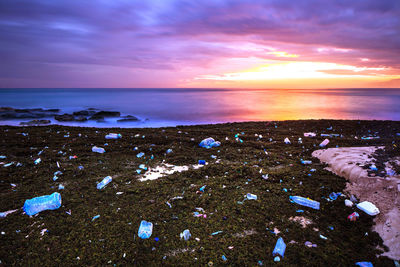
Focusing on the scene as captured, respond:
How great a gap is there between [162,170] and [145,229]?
2.19 m

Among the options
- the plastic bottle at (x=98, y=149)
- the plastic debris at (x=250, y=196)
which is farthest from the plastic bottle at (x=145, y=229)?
the plastic bottle at (x=98, y=149)

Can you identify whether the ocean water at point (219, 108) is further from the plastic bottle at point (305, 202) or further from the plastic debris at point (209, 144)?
the plastic bottle at point (305, 202)

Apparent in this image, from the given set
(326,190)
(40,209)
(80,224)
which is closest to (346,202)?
(326,190)

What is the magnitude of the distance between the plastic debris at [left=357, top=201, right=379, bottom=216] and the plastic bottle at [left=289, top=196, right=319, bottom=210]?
0.55m

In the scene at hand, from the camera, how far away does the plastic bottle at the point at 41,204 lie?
294 cm

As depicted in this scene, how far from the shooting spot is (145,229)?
101 inches

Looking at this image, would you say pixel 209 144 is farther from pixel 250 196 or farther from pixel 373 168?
pixel 373 168

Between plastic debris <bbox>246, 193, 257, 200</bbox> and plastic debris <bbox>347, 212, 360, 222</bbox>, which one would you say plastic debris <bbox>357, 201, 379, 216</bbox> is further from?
plastic debris <bbox>246, 193, 257, 200</bbox>

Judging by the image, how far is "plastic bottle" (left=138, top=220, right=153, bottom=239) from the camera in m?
2.49

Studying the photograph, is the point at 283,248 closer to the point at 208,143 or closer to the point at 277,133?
the point at 208,143

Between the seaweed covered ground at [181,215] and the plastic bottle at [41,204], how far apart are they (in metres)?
0.10

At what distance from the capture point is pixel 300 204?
3.10m

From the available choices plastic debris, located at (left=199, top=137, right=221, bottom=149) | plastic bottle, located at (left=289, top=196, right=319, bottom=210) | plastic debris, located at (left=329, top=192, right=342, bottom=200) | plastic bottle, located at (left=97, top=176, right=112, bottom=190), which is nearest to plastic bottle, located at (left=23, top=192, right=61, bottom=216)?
plastic bottle, located at (left=97, top=176, right=112, bottom=190)

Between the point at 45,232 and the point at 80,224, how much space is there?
0.39 metres
